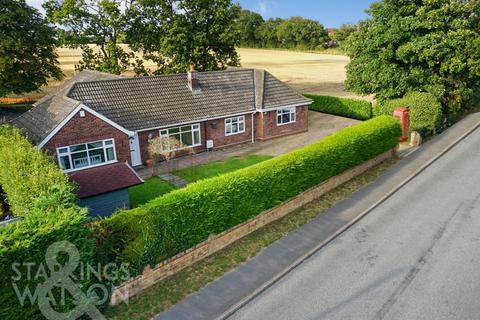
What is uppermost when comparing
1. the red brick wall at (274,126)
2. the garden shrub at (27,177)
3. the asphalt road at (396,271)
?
the garden shrub at (27,177)

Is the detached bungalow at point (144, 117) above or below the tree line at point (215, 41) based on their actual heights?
below

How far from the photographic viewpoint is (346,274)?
13.1 m

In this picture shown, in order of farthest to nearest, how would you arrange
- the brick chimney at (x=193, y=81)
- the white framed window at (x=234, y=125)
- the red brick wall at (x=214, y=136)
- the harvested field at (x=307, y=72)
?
the harvested field at (x=307, y=72) → the white framed window at (x=234, y=125) → the brick chimney at (x=193, y=81) → the red brick wall at (x=214, y=136)

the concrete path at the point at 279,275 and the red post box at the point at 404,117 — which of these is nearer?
the concrete path at the point at 279,275

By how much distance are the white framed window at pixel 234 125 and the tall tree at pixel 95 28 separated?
18328 mm

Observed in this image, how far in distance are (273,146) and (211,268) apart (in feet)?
58.9

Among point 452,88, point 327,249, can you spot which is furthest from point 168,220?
point 452,88

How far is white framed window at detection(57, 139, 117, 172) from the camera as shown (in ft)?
72.8

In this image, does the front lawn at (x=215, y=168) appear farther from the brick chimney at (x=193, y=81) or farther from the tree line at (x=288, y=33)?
the tree line at (x=288, y=33)

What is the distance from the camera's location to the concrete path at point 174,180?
74.7ft

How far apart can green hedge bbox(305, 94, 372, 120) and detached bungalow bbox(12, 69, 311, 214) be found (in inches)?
260

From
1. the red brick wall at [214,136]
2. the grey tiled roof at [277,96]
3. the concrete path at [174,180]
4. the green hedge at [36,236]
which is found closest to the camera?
the green hedge at [36,236]

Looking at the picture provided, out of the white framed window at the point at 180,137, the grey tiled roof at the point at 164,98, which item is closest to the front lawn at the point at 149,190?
the white framed window at the point at 180,137

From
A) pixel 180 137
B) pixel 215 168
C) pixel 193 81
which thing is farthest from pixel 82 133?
pixel 193 81
